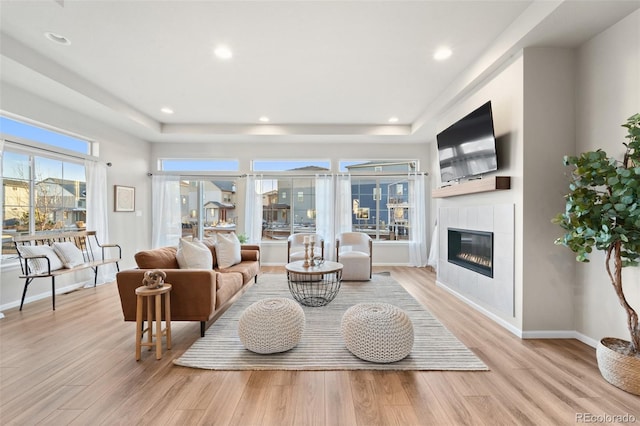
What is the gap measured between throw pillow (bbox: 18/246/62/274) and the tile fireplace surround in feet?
17.3

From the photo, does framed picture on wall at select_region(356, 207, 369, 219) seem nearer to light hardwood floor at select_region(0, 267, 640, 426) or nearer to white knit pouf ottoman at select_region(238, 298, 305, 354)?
light hardwood floor at select_region(0, 267, 640, 426)

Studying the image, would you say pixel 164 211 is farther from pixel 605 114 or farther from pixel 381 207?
pixel 605 114

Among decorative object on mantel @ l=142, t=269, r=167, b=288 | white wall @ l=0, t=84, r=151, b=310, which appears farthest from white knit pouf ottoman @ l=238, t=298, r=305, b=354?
white wall @ l=0, t=84, r=151, b=310

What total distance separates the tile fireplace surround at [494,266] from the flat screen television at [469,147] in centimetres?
46

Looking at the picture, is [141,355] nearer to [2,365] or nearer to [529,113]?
[2,365]

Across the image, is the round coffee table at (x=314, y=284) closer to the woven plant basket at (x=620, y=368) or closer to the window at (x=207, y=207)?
the woven plant basket at (x=620, y=368)

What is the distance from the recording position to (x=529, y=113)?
2.67m

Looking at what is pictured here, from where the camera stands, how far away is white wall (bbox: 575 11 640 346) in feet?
7.18

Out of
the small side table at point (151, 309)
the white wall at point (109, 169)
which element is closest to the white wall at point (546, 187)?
the small side table at point (151, 309)

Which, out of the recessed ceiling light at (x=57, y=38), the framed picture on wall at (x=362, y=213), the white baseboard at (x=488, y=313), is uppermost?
the recessed ceiling light at (x=57, y=38)

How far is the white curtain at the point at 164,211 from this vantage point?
612 centimetres

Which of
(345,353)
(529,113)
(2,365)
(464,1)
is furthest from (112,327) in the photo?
(529,113)

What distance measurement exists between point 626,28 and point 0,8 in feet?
16.8

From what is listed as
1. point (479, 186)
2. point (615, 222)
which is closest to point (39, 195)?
point (479, 186)
